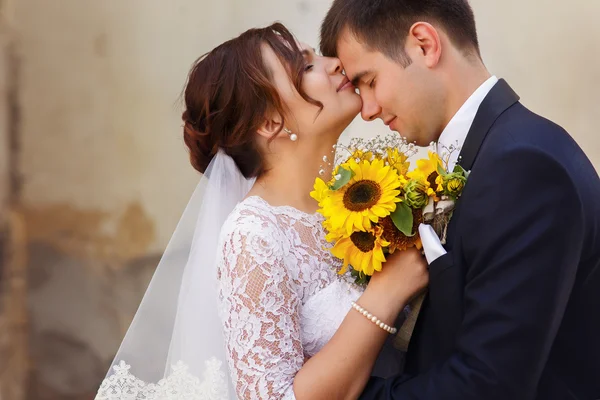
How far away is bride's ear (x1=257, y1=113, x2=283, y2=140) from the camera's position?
2666mm

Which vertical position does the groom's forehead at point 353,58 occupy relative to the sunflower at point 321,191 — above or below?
above

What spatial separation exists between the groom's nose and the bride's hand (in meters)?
0.50

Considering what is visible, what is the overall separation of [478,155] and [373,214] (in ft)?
1.06

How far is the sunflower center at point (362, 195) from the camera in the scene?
2137 mm

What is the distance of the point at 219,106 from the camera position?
8.76 ft

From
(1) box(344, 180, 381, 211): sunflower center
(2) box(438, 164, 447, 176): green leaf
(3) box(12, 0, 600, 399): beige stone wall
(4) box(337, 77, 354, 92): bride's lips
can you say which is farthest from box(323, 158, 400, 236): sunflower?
(3) box(12, 0, 600, 399): beige stone wall

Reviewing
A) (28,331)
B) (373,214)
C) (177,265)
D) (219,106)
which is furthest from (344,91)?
(28,331)

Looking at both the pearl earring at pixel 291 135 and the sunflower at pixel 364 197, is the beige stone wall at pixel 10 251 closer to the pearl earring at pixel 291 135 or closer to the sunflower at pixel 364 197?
the pearl earring at pixel 291 135

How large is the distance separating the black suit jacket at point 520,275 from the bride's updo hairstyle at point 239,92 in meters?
0.80

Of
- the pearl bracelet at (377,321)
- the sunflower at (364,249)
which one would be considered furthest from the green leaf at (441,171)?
the pearl bracelet at (377,321)

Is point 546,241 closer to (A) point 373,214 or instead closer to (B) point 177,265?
(A) point 373,214

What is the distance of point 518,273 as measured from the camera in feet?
6.12

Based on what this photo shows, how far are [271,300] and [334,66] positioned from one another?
83cm

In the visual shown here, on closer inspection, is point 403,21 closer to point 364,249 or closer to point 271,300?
point 364,249
